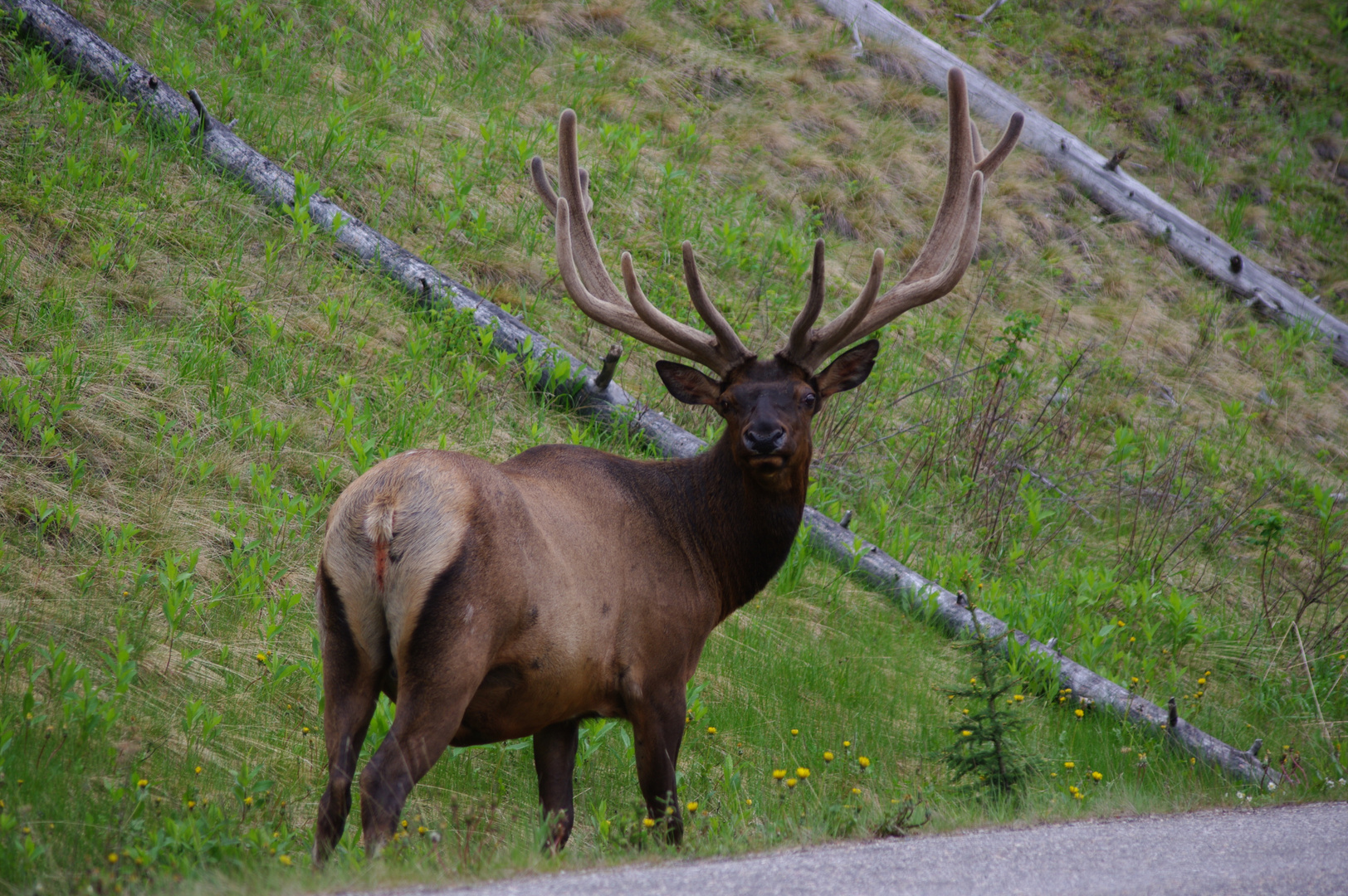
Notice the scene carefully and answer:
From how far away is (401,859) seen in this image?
3.28 m

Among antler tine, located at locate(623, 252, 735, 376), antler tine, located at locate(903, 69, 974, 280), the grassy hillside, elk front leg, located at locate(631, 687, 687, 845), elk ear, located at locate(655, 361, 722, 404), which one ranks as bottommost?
the grassy hillside

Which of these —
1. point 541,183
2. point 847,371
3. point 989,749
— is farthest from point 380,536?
point 541,183

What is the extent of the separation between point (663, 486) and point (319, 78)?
6627 millimetres

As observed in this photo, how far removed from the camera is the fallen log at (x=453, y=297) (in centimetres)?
727

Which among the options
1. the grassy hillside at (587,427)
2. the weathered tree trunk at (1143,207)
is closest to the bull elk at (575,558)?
the grassy hillside at (587,427)

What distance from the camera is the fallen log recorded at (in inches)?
286

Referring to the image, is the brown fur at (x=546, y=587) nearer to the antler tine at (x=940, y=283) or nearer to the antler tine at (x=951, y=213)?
the antler tine at (x=940, y=283)

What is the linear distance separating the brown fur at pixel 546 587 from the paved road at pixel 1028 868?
732 millimetres

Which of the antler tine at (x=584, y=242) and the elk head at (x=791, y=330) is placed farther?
the antler tine at (x=584, y=242)

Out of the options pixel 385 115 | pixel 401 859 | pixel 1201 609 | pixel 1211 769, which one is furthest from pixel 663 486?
pixel 385 115

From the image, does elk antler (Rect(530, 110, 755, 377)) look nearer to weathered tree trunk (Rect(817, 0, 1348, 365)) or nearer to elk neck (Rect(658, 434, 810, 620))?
elk neck (Rect(658, 434, 810, 620))

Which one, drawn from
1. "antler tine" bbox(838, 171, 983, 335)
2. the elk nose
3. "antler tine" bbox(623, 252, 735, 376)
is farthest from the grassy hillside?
"antler tine" bbox(838, 171, 983, 335)

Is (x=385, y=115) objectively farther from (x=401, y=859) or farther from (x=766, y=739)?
(x=401, y=859)

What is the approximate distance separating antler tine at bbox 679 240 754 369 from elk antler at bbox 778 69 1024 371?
22 centimetres
